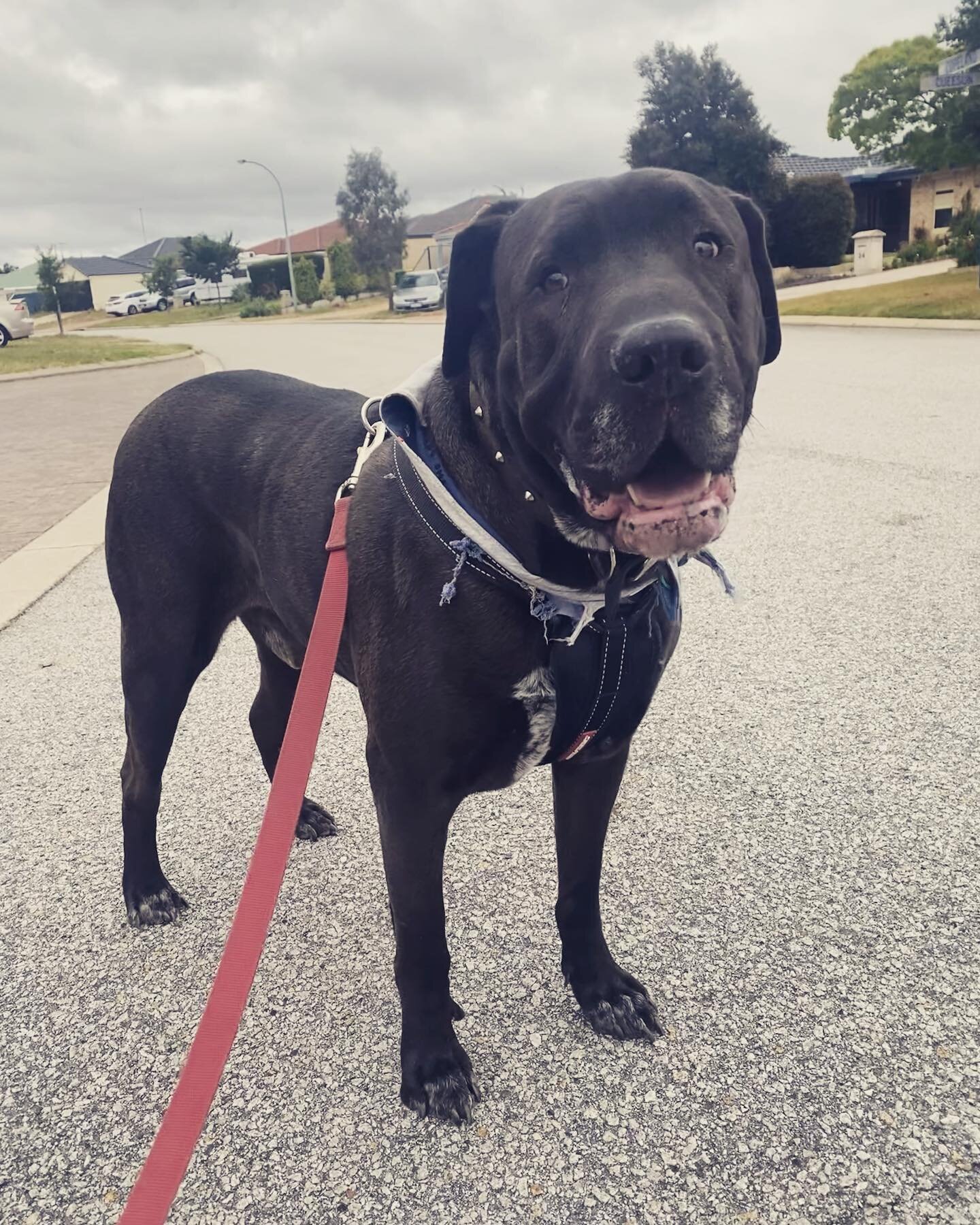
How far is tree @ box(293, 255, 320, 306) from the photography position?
55781 millimetres

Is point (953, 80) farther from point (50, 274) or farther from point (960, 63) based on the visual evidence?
point (50, 274)

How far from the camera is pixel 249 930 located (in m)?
1.58

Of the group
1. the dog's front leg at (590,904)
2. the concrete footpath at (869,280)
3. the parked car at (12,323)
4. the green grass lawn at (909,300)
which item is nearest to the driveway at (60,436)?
the dog's front leg at (590,904)

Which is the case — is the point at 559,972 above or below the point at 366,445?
below

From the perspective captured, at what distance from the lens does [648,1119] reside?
6.20ft

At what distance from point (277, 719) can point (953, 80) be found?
899 inches

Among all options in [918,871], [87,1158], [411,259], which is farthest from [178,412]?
[411,259]

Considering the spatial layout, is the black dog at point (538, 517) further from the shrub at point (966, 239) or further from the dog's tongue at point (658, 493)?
the shrub at point (966, 239)

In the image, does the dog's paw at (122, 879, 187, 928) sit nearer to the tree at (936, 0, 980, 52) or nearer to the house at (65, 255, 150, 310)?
the tree at (936, 0, 980, 52)

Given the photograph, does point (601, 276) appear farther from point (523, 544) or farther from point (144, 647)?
point (144, 647)

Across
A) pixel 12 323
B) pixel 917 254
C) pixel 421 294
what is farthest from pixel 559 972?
pixel 421 294

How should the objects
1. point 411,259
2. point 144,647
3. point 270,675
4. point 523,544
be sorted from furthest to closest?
point 411,259
point 270,675
point 144,647
point 523,544

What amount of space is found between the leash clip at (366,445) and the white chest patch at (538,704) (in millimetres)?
604

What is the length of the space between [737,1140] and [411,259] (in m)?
78.8
